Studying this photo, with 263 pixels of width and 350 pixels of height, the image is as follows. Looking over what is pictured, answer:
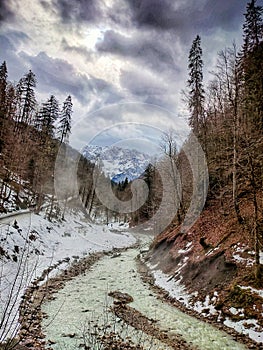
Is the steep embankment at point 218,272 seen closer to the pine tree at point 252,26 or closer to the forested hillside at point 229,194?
the forested hillside at point 229,194

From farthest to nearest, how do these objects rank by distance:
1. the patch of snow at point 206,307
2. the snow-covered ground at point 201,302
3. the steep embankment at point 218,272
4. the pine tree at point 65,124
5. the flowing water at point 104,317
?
the pine tree at point 65,124 → the patch of snow at point 206,307 → the steep embankment at point 218,272 → the snow-covered ground at point 201,302 → the flowing water at point 104,317

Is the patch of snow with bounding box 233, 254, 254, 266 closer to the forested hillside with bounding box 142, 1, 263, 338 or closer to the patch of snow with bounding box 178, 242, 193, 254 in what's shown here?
the forested hillside with bounding box 142, 1, 263, 338

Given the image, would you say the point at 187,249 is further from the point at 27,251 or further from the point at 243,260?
the point at 27,251

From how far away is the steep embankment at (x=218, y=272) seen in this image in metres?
8.90

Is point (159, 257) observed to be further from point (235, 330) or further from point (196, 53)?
point (196, 53)

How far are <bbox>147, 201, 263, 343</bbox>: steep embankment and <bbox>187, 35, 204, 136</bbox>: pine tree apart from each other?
359 inches

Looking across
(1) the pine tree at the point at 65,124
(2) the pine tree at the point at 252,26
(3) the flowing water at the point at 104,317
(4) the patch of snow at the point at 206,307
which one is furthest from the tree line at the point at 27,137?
(2) the pine tree at the point at 252,26

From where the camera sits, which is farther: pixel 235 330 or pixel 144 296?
pixel 144 296

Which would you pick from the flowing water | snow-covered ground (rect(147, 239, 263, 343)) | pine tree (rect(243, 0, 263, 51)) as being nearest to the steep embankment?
snow-covered ground (rect(147, 239, 263, 343))

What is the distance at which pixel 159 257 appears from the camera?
64.3 ft

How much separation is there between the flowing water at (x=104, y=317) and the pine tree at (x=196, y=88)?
15710mm

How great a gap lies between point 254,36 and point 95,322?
24310 mm

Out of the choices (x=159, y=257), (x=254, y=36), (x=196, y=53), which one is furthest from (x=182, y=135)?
(x=159, y=257)

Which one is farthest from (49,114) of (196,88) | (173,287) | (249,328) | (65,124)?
(249,328)
